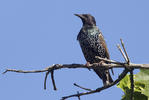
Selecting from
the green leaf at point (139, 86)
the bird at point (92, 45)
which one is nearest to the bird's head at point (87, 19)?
the bird at point (92, 45)

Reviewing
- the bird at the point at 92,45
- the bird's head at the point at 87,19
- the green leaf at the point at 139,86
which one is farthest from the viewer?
the bird's head at the point at 87,19

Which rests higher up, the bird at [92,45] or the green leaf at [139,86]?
the bird at [92,45]

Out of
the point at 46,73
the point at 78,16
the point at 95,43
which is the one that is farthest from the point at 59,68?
the point at 78,16

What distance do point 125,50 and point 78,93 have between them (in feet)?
2.65

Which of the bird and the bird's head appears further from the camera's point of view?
the bird's head

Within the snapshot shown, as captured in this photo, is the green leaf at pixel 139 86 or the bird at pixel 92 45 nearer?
the green leaf at pixel 139 86

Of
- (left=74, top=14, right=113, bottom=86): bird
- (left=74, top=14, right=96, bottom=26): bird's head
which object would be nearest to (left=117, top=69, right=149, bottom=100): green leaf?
(left=74, top=14, right=113, bottom=86): bird

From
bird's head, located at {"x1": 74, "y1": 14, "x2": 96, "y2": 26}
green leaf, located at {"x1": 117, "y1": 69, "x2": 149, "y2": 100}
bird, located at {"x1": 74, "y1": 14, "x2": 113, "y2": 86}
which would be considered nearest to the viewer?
green leaf, located at {"x1": 117, "y1": 69, "x2": 149, "y2": 100}

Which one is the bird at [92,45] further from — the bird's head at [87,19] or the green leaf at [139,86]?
the green leaf at [139,86]

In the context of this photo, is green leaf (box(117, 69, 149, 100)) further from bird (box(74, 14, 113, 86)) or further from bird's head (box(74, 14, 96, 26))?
bird's head (box(74, 14, 96, 26))

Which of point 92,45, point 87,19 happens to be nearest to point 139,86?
point 92,45

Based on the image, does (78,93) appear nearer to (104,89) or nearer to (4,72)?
(104,89)

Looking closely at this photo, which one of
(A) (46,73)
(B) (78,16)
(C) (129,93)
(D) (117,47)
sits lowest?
(C) (129,93)

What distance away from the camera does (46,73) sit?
3.86 meters
